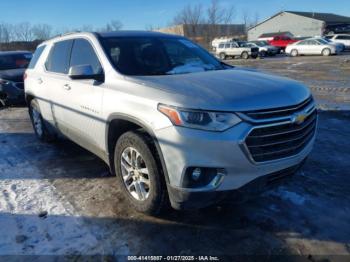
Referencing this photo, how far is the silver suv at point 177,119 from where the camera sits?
2.98 meters

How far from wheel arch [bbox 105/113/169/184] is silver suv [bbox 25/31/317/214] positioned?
0.04ft

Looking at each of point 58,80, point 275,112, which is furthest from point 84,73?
point 275,112

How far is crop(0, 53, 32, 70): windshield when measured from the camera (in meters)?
11.5

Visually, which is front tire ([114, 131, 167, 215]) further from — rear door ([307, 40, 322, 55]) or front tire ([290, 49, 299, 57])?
front tire ([290, 49, 299, 57])

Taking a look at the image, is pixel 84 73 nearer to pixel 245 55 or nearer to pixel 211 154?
pixel 211 154

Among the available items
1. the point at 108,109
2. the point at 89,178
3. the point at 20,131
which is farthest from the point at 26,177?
the point at 20,131

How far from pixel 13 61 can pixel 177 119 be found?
408 inches

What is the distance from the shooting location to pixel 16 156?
234 inches

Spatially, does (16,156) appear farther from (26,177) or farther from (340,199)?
(340,199)

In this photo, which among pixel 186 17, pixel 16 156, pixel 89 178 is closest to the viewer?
pixel 89 178

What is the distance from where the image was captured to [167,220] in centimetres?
366

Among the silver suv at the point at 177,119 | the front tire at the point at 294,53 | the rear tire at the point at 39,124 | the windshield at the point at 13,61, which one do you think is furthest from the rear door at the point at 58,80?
the front tire at the point at 294,53

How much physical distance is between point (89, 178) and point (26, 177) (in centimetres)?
90

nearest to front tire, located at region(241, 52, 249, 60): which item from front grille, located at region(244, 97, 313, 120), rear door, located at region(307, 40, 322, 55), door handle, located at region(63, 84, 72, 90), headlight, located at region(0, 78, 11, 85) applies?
rear door, located at region(307, 40, 322, 55)
